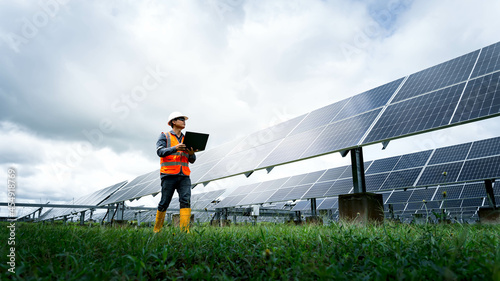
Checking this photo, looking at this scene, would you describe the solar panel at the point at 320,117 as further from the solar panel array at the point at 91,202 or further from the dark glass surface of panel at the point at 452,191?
the solar panel array at the point at 91,202

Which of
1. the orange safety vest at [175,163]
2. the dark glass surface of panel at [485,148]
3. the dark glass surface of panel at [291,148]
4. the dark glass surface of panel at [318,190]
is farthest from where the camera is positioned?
the dark glass surface of panel at [318,190]

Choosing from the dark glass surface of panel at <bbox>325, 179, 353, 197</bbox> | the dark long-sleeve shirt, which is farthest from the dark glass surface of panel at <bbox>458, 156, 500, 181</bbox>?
the dark long-sleeve shirt

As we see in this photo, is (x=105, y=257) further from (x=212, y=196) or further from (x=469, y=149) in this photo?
(x=212, y=196)

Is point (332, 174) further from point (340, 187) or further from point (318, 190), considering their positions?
point (340, 187)

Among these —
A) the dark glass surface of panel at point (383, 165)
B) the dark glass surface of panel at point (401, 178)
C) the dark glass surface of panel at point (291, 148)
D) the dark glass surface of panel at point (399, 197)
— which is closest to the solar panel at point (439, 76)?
the dark glass surface of panel at point (291, 148)

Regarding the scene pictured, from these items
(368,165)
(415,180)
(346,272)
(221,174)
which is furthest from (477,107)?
(368,165)

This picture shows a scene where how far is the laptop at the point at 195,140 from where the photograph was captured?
4836 mm

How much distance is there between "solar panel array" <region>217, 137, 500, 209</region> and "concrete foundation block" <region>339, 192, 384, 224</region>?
5.31m

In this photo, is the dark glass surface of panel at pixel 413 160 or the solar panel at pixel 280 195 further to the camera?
the solar panel at pixel 280 195

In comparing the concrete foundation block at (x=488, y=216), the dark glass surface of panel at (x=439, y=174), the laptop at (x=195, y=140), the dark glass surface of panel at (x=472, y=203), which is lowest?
the concrete foundation block at (x=488, y=216)

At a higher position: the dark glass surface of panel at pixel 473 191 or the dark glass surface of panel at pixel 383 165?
the dark glass surface of panel at pixel 383 165

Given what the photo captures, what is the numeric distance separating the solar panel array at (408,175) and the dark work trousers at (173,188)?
8034 mm

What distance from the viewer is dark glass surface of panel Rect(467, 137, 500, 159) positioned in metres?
12.1

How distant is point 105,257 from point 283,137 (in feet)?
26.5
